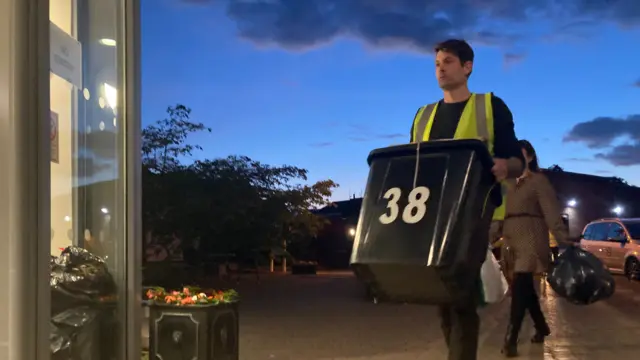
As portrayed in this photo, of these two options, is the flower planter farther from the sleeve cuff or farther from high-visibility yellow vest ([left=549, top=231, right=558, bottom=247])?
the sleeve cuff

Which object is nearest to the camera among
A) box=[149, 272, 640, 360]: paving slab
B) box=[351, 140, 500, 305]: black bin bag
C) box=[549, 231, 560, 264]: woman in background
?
box=[351, 140, 500, 305]: black bin bag

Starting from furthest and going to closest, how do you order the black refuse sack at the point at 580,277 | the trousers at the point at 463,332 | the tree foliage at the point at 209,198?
the tree foliage at the point at 209,198 < the black refuse sack at the point at 580,277 < the trousers at the point at 463,332

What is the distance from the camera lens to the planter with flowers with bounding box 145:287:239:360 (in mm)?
4574

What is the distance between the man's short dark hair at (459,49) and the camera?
3.29 metres

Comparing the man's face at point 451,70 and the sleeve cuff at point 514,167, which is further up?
the man's face at point 451,70

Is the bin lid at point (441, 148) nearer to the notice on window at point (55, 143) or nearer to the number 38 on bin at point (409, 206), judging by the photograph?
the number 38 on bin at point (409, 206)

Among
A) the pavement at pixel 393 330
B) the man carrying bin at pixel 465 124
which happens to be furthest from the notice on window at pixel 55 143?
the pavement at pixel 393 330

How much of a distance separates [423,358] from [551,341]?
1.58m

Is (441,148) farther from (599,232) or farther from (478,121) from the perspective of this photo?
(599,232)

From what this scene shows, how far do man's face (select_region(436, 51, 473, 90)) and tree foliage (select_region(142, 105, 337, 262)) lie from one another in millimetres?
6848

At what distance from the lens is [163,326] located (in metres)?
4.67

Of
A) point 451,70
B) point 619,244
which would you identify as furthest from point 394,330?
point 619,244

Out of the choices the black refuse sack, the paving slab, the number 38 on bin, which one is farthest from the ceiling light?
the paving slab

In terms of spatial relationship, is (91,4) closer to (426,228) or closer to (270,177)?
(426,228)
